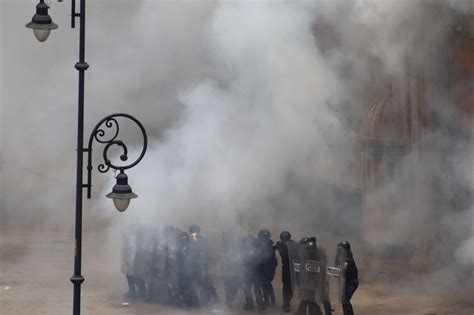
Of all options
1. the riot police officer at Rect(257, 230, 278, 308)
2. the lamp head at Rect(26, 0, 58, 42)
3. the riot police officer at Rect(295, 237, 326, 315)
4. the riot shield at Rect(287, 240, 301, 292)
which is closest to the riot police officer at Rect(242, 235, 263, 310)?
the riot police officer at Rect(257, 230, 278, 308)

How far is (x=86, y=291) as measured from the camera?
15812 millimetres

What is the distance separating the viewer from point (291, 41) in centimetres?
1683

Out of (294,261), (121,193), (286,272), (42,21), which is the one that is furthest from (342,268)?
(42,21)

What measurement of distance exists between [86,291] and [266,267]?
2259mm

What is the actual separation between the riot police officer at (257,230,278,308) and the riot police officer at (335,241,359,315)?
1055 millimetres

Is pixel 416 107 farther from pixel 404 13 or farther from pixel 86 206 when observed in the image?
pixel 86 206

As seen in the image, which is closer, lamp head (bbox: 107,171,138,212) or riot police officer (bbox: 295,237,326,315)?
lamp head (bbox: 107,171,138,212)

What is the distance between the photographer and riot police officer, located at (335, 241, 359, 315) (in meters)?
13.9

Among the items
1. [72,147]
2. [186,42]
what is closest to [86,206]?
[72,147]

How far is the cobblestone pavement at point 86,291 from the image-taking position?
14945mm

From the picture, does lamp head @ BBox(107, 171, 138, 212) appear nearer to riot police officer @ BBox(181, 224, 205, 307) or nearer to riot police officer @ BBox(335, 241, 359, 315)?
riot police officer @ BBox(335, 241, 359, 315)

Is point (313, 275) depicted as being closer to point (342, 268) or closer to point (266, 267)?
point (342, 268)

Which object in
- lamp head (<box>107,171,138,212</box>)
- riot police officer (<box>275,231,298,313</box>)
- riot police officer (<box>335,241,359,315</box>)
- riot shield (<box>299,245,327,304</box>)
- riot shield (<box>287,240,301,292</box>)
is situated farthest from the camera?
riot police officer (<box>275,231,298,313</box>)

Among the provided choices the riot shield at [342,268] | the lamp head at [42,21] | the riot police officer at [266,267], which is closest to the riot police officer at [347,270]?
the riot shield at [342,268]
